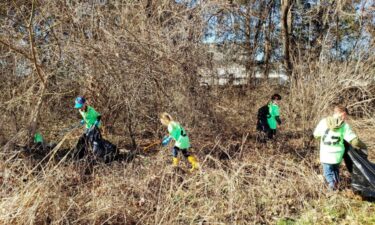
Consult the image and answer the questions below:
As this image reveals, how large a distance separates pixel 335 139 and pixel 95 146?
12.7ft

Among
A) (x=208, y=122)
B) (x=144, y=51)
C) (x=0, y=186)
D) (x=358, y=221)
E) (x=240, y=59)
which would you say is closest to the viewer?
(x=358, y=221)

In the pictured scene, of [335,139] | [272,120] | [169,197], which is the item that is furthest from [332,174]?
[272,120]

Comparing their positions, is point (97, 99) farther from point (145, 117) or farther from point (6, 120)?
point (6, 120)

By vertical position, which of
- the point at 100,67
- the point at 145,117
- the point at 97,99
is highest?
the point at 100,67

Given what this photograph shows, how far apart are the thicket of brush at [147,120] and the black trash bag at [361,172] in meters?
0.25

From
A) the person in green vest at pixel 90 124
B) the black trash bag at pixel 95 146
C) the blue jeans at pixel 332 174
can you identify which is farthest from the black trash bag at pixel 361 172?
the person in green vest at pixel 90 124

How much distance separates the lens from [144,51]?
6.12 meters

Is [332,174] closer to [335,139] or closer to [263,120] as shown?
[335,139]

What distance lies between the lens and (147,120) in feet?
22.7

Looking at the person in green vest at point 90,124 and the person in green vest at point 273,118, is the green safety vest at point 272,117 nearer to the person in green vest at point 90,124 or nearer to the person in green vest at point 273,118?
the person in green vest at point 273,118

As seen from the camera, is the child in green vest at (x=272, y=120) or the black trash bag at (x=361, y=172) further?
the child in green vest at (x=272, y=120)

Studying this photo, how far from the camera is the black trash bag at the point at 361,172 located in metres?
4.32

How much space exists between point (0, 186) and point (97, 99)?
2.80 meters

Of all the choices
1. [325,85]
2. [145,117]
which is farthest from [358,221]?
[145,117]
